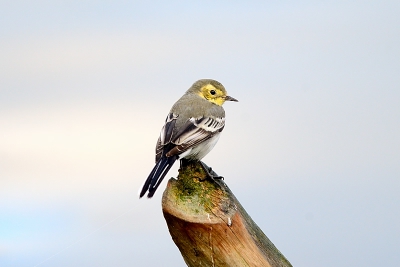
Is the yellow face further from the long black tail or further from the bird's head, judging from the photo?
the long black tail

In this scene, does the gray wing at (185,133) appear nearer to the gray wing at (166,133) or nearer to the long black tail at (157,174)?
the gray wing at (166,133)

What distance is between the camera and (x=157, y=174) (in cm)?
770

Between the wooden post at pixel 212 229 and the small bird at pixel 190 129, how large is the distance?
901 millimetres

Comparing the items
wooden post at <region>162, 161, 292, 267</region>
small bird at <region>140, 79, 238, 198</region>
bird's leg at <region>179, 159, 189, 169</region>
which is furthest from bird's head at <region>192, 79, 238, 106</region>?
wooden post at <region>162, 161, 292, 267</region>

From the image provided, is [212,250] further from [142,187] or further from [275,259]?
[142,187]

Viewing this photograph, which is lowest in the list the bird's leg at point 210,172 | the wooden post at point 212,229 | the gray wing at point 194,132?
the wooden post at point 212,229

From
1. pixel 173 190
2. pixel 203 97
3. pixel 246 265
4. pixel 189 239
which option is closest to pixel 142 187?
pixel 173 190

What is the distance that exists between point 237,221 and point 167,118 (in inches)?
123

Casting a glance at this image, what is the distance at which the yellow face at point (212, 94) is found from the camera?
10.5m

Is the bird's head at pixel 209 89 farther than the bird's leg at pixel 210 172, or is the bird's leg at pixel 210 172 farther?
the bird's head at pixel 209 89

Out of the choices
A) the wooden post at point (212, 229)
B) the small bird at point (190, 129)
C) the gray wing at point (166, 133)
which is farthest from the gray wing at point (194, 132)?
the wooden post at point (212, 229)

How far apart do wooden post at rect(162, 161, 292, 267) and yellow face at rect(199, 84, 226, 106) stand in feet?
12.7

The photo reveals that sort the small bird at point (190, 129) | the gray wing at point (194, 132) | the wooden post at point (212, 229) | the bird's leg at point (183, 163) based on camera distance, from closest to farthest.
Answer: the wooden post at point (212, 229)
the bird's leg at point (183, 163)
the small bird at point (190, 129)
the gray wing at point (194, 132)

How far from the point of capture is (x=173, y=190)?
675 centimetres
